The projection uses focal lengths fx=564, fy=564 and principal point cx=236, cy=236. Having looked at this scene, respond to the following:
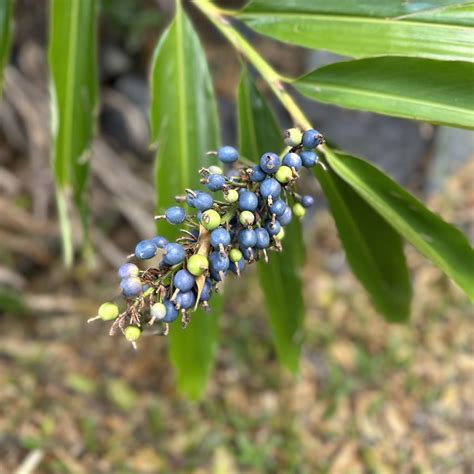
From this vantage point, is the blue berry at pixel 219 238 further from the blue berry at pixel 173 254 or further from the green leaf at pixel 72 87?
the green leaf at pixel 72 87

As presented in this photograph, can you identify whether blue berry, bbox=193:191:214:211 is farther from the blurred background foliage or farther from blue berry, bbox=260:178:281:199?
the blurred background foliage

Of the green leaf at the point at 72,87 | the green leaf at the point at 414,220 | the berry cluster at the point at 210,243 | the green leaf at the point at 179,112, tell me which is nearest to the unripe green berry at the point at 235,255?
the berry cluster at the point at 210,243

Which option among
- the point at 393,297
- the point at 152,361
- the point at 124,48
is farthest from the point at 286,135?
the point at 124,48

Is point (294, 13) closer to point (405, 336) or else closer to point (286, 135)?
point (286, 135)

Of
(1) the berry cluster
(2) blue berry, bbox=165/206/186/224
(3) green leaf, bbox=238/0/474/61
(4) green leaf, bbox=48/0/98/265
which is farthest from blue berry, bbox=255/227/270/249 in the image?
(4) green leaf, bbox=48/0/98/265

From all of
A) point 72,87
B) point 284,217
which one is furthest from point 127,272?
point 72,87

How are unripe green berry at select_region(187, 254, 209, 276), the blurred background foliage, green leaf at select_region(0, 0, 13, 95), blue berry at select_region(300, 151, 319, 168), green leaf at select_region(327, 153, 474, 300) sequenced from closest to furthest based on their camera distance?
unripe green berry at select_region(187, 254, 209, 276)
blue berry at select_region(300, 151, 319, 168)
green leaf at select_region(327, 153, 474, 300)
green leaf at select_region(0, 0, 13, 95)
the blurred background foliage
